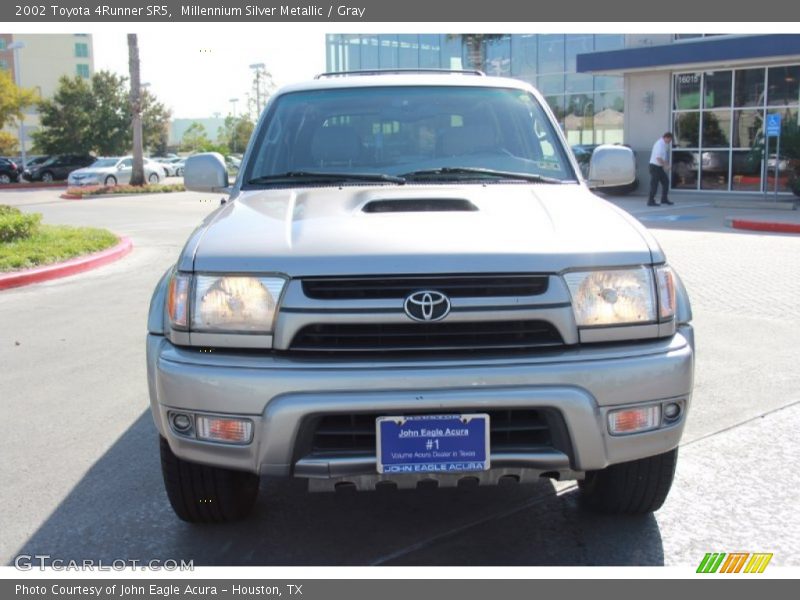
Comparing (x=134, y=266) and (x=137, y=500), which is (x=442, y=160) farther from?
(x=134, y=266)

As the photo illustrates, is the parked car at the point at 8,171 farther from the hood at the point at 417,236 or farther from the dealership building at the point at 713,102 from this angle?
the hood at the point at 417,236

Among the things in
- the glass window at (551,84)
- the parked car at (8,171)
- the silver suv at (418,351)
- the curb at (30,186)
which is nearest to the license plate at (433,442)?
the silver suv at (418,351)

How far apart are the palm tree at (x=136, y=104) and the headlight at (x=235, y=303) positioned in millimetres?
30589

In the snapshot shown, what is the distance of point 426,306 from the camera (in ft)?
10.1

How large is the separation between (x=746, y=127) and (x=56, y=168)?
32.6 m

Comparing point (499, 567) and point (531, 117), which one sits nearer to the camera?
point (499, 567)

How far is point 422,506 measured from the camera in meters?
3.95

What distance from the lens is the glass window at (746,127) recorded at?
2286cm

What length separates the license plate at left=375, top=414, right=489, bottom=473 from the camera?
3.02 meters

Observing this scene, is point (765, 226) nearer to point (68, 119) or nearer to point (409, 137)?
point (409, 137)

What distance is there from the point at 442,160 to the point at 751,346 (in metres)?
3.65

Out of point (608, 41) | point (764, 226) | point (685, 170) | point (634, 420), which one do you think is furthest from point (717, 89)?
point (634, 420)
